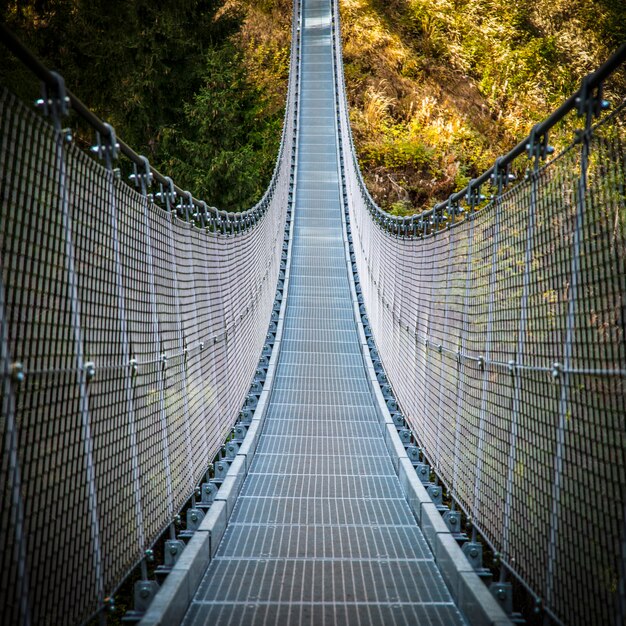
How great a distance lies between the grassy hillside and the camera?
17453 mm

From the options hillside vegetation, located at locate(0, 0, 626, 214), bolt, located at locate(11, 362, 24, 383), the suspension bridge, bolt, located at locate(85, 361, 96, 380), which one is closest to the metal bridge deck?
the suspension bridge

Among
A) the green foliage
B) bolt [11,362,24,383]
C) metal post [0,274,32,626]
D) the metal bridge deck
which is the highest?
the green foliage

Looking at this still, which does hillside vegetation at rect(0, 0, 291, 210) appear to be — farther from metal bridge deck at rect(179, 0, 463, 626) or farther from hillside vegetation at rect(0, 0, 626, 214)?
metal bridge deck at rect(179, 0, 463, 626)

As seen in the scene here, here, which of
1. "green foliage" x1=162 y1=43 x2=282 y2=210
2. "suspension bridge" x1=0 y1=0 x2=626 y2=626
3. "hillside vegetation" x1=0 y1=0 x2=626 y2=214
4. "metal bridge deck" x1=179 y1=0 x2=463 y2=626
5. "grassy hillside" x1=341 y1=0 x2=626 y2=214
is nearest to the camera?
"suspension bridge" x1=0 y1=0 x2=626 y2=626

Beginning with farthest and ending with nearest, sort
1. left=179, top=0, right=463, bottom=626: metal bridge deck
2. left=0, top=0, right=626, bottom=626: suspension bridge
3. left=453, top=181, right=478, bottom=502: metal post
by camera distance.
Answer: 1. left=453, top=181, right=478, bottom=502: metal post
2. left=179, top=0, right=463, bottom=626: metal bridge deck
3. left=0, top=0, right=626, bottom=626: suspension bridge

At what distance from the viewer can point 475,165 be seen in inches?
691

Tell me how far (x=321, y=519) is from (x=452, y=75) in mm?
18540

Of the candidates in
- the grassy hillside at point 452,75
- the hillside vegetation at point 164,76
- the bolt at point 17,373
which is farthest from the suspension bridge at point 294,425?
the grassy hillside at point 452,75

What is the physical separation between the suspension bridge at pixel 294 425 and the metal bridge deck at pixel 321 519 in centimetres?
2

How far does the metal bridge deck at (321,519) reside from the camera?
2.86 m

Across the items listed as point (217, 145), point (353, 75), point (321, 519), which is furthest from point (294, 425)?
point (353, 75)

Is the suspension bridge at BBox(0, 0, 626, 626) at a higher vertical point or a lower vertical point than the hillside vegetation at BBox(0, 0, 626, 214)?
lower

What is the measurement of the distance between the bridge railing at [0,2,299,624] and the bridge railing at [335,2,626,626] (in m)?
1.29

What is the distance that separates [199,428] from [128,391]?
1432 mm
